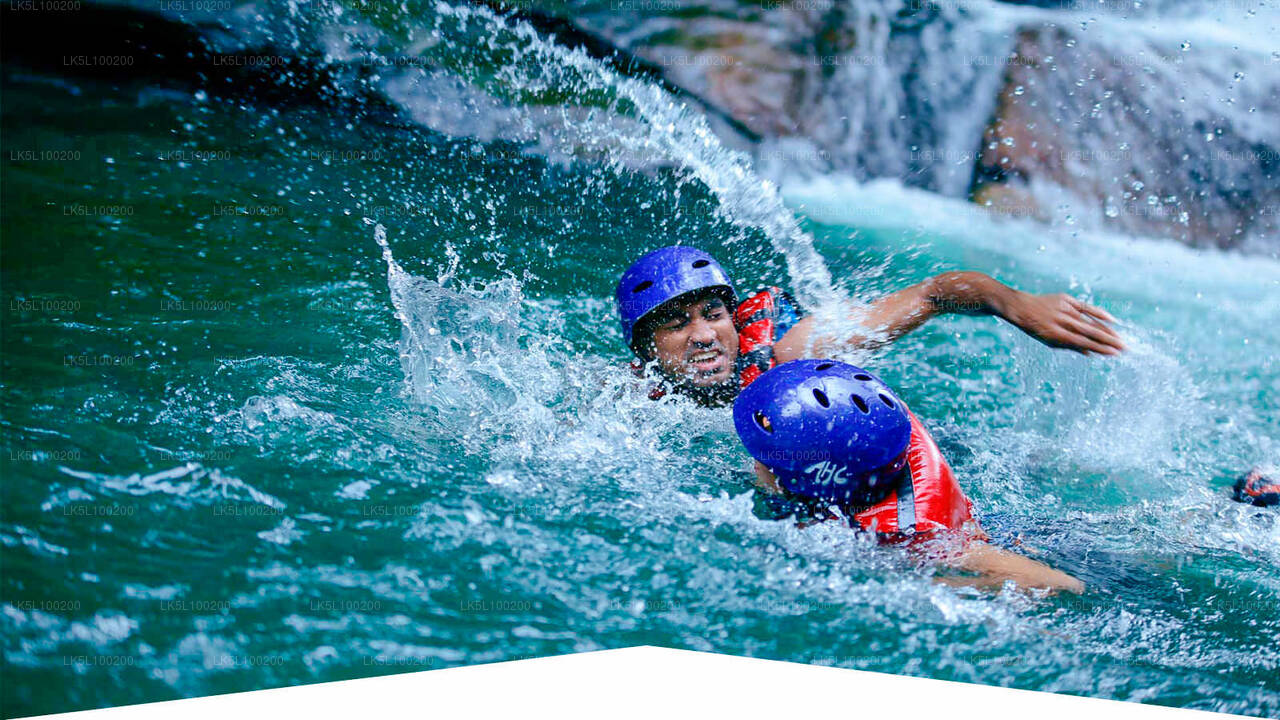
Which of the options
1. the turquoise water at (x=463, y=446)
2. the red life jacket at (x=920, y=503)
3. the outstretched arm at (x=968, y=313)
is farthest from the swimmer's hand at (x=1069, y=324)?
the turquoise water at (x=463, y=446)

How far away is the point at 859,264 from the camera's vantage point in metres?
7.27

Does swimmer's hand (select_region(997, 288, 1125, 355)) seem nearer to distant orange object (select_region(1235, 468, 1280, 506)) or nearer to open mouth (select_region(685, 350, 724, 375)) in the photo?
distant orange object (select_region(1235, 468, 1280, 506))

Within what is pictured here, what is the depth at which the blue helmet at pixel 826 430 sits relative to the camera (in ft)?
10.6

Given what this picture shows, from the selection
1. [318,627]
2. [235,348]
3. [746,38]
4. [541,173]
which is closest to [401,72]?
[541,173]

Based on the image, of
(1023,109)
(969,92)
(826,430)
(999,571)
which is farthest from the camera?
(969,92)

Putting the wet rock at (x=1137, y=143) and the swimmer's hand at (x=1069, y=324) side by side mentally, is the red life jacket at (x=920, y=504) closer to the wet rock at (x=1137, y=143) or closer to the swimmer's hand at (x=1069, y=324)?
the swimmer's hand at (x=1069, y=324)

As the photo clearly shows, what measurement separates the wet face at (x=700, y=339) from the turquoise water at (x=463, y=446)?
0.21 metres

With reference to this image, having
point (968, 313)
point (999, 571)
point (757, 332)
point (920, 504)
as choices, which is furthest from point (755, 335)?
point (999, 571)

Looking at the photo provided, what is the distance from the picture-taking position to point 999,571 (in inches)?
131

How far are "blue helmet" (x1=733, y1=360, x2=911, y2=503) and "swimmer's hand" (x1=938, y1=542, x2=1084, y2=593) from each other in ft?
Answer: 1.14

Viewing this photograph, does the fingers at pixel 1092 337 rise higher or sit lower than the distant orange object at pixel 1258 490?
higher

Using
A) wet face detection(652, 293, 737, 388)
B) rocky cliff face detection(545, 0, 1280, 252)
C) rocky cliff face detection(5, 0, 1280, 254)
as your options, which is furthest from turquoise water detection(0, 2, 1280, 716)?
rocky cliff face detection(545, 0, 1280, 252)

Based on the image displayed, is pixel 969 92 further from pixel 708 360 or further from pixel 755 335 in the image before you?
pixel 708 360

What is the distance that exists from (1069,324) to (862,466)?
43.2 inches
